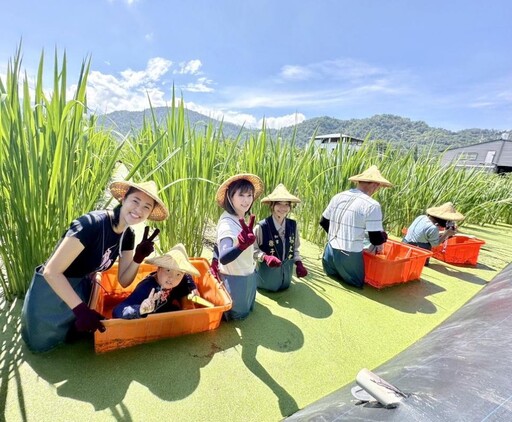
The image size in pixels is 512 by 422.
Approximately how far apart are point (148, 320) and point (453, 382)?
4.16 feet

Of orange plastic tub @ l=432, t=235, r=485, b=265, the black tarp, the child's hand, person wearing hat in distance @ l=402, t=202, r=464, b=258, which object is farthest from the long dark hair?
orange plastic tub @ l=432, t=235, r=485, b=265

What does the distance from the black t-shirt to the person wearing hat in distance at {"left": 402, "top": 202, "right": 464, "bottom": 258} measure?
304 centimetres

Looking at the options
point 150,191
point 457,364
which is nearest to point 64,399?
point 150,191

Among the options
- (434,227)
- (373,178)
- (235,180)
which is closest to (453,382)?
(235,180)

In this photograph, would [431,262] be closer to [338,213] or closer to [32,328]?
[338,213]

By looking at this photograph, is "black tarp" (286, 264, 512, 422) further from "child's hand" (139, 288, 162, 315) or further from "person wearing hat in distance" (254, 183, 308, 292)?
"person wearing hat in distance" (254, 183, 308, 292)

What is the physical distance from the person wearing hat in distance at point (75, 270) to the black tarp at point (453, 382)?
1004mm

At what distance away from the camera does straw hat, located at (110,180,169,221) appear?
1.33 meters

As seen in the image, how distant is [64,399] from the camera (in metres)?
1.16

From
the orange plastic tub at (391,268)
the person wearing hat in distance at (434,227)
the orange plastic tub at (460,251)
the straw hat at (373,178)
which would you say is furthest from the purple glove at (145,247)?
the orange plastic tub at (460,251)

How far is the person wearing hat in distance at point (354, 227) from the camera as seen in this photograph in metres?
2.43

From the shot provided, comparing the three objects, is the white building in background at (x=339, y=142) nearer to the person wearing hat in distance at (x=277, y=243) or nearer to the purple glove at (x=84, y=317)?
the person wearing hat in distance at (x=277, y=243)

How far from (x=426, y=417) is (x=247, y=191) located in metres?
1.38

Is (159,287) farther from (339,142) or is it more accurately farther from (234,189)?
(339,142)
